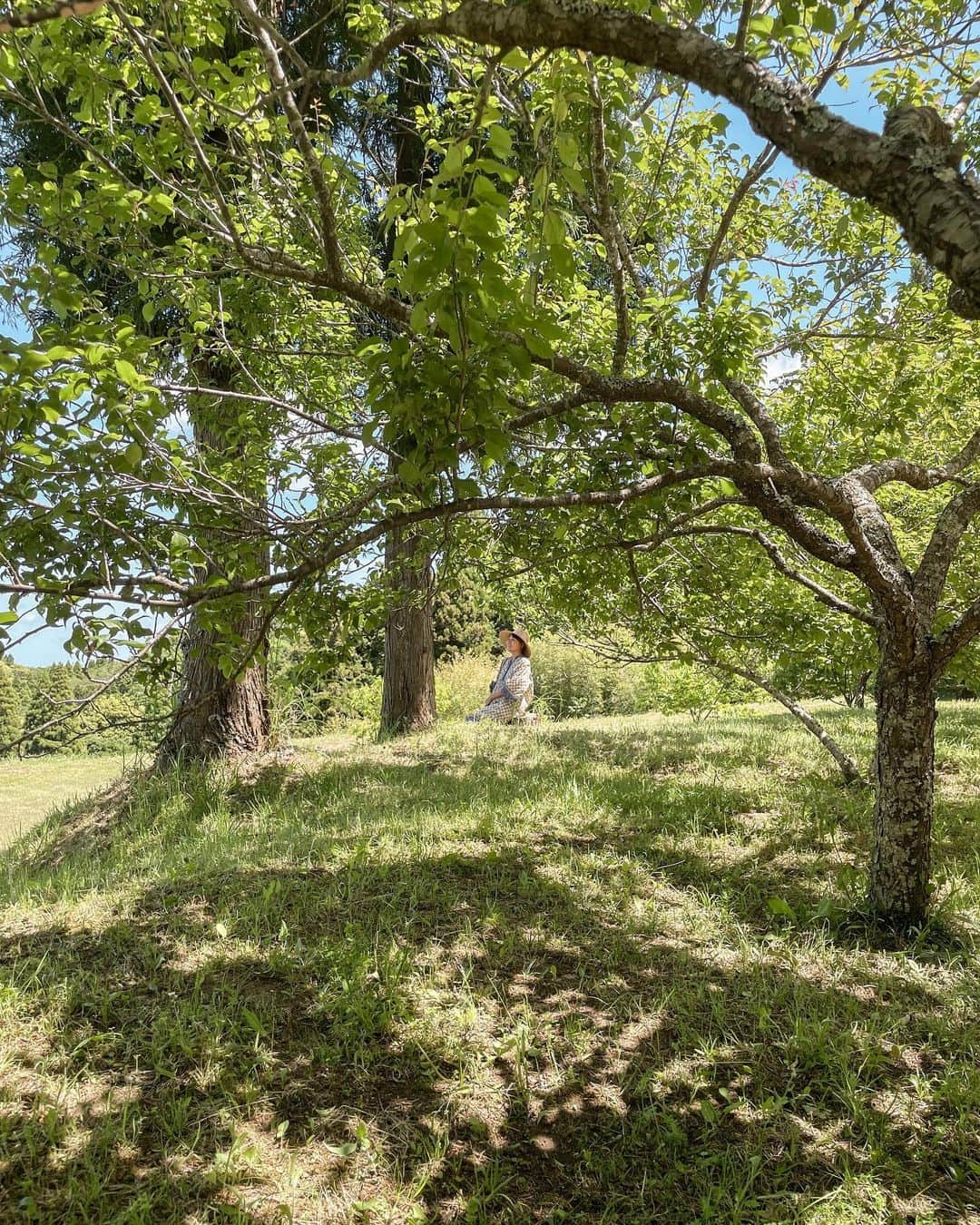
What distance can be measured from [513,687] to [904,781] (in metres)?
7.21

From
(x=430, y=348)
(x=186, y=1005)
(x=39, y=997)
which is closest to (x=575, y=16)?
(x=430, y=348)

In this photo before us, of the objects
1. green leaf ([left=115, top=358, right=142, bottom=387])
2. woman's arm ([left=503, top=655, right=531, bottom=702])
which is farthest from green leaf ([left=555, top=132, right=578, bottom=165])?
woman's arm ([left=503, top=655, right=531, bottom=702])

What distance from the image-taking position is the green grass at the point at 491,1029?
8.39ft

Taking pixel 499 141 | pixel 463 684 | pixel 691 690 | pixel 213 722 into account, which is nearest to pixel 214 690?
pixel 213 722

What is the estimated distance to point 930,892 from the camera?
4152 mm

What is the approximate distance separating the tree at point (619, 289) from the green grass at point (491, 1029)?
998mm

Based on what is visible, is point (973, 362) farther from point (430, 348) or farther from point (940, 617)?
point (430, 348)

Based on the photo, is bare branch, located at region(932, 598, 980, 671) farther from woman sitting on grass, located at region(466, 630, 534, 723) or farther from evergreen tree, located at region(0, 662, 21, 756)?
evergreen tree, located at region(0, 662, 21, 756)

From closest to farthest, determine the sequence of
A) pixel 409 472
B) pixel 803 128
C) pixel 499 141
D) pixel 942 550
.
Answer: pixel 499 141 → pixel 803 128 → pixel 409 472 → pixel 942 550

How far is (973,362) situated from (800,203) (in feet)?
6.42

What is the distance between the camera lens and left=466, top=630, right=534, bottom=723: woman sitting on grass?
10.8m

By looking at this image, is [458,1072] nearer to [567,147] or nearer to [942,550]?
[567,147]

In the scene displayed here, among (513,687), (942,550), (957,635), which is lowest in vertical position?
(513,687)

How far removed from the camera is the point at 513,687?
11.0 metres
